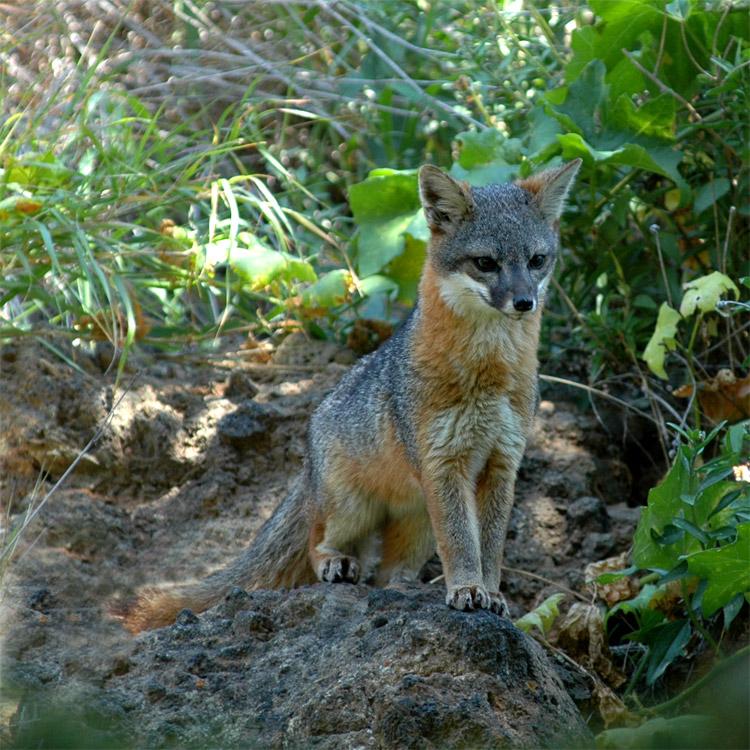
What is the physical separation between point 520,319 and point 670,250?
177 centimetres

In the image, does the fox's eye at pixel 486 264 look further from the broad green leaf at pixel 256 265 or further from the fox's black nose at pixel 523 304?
the broad green leaf at pixel 256 265

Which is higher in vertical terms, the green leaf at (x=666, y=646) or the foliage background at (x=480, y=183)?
the foliage background at (x=480, y=183)

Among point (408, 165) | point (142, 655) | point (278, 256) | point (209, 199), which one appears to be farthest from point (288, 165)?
point (142, 655)

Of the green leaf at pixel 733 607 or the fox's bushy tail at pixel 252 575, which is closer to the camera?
the green leaf at pixel 733 607

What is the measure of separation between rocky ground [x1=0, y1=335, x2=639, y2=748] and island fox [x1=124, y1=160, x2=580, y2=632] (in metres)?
0.28

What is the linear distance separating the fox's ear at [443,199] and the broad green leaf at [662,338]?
1.32 m

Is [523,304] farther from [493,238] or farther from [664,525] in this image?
[664,525]

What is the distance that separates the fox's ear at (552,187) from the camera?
12.4 feet

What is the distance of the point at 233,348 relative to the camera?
5684mm

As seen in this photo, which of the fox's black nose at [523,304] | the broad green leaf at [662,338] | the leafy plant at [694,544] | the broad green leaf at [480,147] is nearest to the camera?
the leafy plant at [694,544]

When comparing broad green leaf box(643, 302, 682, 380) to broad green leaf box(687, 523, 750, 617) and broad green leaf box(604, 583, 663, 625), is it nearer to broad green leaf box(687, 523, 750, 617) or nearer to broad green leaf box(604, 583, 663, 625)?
broad green leaf box(604, 583, 663, 625)

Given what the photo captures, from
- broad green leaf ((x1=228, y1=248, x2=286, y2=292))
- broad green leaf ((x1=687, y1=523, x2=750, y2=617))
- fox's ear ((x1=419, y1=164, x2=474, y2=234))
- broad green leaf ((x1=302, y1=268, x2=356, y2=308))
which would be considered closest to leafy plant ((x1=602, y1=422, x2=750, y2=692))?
broad green leaf ((x1=687, y1=523, x2=750, y2=617))

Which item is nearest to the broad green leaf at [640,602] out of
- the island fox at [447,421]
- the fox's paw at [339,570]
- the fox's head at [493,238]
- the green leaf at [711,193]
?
the island fox at [447,421]

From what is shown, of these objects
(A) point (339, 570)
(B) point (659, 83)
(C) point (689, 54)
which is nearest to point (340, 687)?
(A) point (339, 570)
